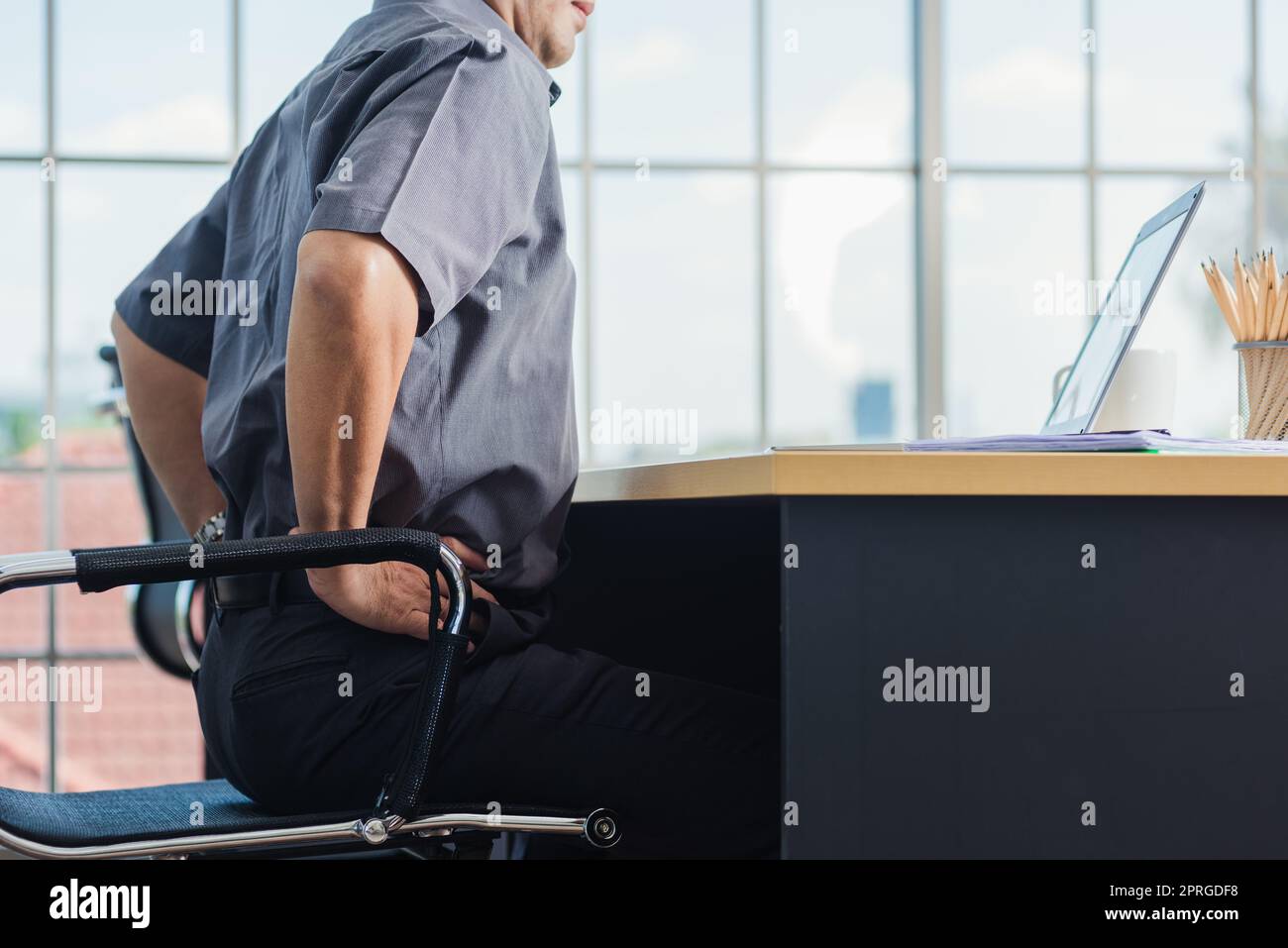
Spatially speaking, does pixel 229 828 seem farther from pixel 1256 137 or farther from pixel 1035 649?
pixel 1256 137

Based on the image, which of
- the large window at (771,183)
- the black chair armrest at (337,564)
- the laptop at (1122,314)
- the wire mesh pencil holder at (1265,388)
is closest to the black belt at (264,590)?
the black chair armrest at (337,564)

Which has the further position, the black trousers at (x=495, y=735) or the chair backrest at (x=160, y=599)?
→ the chair backrest at (x=160, y=599)

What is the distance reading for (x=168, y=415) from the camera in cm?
147

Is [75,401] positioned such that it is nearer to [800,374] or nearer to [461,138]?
[800,374]

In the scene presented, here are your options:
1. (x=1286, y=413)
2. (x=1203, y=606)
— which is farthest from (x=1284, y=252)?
(x=1203, y=606)

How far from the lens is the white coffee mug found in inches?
60.2

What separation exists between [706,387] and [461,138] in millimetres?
2365

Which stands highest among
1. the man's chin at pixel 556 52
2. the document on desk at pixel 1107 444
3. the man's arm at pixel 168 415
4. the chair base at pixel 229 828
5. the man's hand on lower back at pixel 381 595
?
the man's chin at pixel 556 52

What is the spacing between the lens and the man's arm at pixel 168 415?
145cm

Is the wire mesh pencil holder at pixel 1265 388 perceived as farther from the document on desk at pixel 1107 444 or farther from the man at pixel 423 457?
the man at pixel 423 457

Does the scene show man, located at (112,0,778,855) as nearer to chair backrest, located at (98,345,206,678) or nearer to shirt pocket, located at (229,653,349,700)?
shirt pocket, located at (229,653,349,700)

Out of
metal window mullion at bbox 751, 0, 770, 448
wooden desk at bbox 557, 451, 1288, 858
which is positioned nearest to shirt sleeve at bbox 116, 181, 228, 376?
wooden desk at bbox 557, 451, 1288, 858

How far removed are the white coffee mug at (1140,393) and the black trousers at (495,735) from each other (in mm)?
727

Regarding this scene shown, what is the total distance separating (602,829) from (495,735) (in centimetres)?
12
